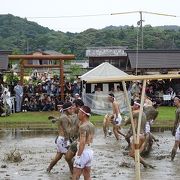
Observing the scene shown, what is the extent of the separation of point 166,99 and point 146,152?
18.2 metres

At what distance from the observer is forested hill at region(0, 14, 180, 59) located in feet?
313

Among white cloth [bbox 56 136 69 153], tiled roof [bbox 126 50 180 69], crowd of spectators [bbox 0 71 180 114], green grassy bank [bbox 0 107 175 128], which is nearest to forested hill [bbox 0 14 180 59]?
tiled roof [bbox 126 50 180 69]

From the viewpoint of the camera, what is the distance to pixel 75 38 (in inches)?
4316

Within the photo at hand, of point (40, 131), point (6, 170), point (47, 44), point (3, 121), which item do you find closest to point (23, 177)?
point (6, 170)

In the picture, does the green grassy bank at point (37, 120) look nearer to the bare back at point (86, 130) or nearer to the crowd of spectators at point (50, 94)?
the crowd of spectators at point (50, 94)

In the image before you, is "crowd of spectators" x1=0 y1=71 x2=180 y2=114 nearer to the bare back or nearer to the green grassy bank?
the green grassy bank

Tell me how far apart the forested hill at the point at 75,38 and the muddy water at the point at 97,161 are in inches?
2595

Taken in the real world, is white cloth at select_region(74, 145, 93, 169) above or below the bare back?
below

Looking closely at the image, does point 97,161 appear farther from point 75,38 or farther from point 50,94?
point 75,38

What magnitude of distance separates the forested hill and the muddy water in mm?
65906

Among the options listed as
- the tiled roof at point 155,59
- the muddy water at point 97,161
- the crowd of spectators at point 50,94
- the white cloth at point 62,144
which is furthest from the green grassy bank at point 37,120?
the white cloth at point 62,144

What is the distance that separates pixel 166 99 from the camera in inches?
1399

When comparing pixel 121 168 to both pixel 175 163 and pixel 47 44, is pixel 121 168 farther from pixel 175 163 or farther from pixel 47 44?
pixel 47 44

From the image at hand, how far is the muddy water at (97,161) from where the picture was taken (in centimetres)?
1394
